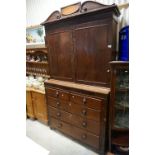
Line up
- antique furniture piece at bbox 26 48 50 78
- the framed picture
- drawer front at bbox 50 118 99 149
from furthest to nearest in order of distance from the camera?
the framed picture, antique furniture piece at bbox 26 48 50 78, drawer front at bbox 50 118 99 149

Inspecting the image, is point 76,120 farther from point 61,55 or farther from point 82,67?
point 61,55

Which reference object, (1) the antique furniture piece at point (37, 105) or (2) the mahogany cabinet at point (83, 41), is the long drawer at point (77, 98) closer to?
(2) the mahogany cabinet at point (83, 41)

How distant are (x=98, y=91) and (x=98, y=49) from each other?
20.9 inches

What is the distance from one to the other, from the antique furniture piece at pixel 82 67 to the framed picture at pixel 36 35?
0.79 meters

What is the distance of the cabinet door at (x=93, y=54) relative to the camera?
5.62ft

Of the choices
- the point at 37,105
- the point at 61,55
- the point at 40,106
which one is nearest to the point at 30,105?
the point at 37,105

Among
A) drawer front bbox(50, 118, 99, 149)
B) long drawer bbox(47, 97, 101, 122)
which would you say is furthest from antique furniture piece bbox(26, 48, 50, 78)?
drawer front bbox(50, 118, 99, 149)

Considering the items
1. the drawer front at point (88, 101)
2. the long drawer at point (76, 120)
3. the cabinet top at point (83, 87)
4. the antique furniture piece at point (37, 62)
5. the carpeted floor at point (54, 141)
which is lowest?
the carpeted floor at point (54, 141)

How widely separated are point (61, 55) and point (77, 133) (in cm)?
123

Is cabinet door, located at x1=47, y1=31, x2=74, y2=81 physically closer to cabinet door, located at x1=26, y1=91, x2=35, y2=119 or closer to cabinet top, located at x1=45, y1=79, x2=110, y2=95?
cabinet top, located at x1=45, y1=79, x2=110, y2=95

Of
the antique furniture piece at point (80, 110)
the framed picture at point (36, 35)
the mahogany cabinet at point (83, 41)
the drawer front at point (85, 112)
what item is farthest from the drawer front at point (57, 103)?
the framed picture at point (36, 35)

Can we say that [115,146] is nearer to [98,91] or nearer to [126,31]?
[98,91]

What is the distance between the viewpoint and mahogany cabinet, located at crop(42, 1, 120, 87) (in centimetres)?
168
